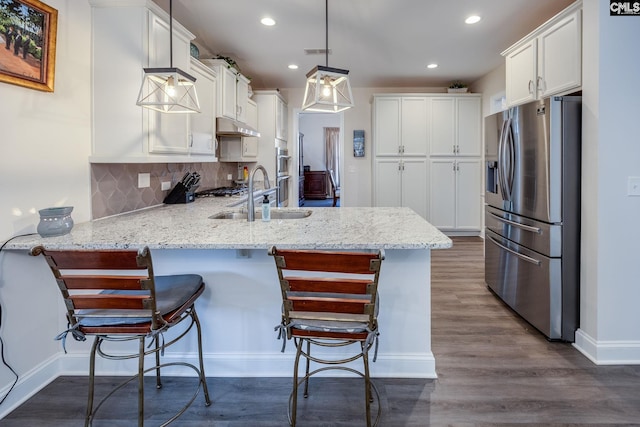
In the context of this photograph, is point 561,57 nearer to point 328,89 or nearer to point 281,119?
point 328,89

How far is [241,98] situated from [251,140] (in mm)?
813

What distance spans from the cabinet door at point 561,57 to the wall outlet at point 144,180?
3131mm

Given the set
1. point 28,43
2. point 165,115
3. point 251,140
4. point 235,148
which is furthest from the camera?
point 251,140

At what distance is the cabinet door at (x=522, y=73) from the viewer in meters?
2.95

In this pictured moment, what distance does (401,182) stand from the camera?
6016 mm

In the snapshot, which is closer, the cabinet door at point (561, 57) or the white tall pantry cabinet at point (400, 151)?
the cabinet door at point (561, 57)

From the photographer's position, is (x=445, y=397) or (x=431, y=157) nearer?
(x=445, y=397)

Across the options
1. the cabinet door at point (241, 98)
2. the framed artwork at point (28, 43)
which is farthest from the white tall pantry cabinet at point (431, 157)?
the framed artwork at point (28, 43)

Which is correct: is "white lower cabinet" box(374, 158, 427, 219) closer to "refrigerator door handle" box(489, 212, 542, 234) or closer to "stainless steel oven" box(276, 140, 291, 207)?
Result: "stainless steel oven" box(276, 140, 291, 207)

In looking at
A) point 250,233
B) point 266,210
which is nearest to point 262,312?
point 250,233

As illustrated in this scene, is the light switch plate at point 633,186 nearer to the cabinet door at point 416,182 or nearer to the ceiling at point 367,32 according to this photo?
the ceiling at point 367,32

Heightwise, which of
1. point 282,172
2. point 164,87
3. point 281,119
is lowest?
point 282,172

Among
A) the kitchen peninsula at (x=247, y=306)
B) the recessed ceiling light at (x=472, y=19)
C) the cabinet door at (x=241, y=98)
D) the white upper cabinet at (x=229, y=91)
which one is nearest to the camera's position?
the kitchen peninsula at (x=247, y=306)

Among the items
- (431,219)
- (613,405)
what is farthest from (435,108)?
Result: (613,405)
